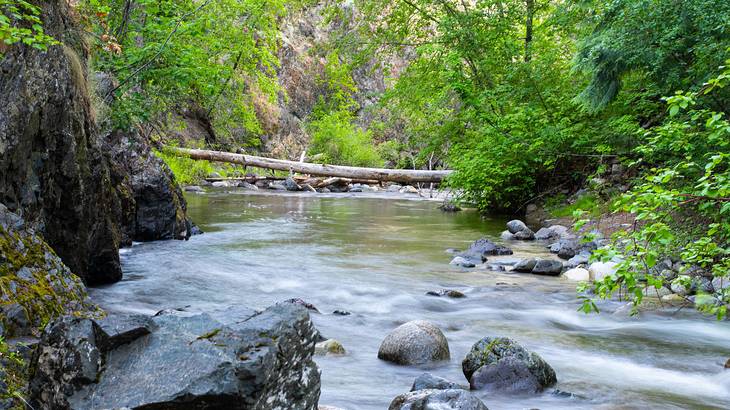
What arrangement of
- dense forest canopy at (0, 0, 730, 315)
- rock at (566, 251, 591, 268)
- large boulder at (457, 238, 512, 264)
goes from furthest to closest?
large boulder at (457, 238, 512, 264), rock at (566, 251, 591, 268), dense forest canopy at (0, 0, 730, 315)

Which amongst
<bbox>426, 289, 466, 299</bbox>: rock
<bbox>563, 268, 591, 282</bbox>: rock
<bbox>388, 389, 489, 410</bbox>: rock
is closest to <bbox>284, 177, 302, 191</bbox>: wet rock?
<bbox>563, 268, 591, 282</bbox>: rock

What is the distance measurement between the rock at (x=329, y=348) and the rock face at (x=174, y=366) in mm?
1866

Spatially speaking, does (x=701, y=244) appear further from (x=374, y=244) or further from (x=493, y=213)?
(x=493, y=213)

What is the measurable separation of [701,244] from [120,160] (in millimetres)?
8180

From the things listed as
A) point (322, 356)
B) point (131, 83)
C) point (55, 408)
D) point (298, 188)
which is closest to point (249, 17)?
point (298, 188)

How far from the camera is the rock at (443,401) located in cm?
290

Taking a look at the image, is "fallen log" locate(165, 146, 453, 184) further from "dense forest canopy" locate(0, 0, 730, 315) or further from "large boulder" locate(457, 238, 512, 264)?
"large boulder" locate(457, 238, 512, 264)

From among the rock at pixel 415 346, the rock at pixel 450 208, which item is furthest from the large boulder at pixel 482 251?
the rock at pixel 450 208

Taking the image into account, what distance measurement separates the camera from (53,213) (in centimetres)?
527

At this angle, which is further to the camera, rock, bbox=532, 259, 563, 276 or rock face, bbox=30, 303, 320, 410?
rock, bbox=532, 259, 563, 276

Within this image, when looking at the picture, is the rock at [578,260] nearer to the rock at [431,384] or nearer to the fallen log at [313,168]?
the rock at [431,384]

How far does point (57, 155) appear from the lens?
525 cm

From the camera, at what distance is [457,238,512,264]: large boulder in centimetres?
888

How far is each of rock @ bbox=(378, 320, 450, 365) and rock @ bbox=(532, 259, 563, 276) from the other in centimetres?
371
